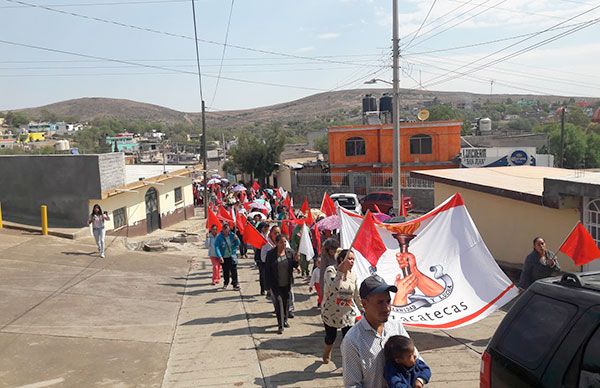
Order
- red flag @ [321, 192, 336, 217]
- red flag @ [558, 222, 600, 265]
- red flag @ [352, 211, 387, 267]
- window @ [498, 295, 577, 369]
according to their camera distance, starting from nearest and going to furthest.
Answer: window @ [498, 295, 577, 369], red flag @ [352, 211, 387, 267], red flag @ [558, 222, 600, 265], red flag @ [321, 192, 336, 217]

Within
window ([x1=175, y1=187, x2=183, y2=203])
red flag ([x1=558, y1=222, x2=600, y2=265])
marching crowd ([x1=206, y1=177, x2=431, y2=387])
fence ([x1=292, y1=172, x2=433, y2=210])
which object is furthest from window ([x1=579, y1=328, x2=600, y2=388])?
fence ([x1=292, y1=172, x2=433, y2=210])

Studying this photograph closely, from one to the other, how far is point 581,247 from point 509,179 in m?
7.59

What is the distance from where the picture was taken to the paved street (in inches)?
270

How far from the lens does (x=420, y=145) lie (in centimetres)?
4181

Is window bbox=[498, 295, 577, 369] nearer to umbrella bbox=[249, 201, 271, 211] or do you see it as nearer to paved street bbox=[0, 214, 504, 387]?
paved street bbox=[0, 214, 504, 387]

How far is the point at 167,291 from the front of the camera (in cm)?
1210

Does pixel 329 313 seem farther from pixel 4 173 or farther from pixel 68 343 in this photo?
pixel 4 173

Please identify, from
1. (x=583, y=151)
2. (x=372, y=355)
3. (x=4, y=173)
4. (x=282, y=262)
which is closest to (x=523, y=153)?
(x=583, y=151)

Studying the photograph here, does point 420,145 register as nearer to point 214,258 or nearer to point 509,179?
point 509,179

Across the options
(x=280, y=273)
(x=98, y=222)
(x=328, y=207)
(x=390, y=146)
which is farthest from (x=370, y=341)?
(x=390, y=146)

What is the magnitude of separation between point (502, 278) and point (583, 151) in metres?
48.8

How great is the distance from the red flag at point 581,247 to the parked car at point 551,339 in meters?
4.74

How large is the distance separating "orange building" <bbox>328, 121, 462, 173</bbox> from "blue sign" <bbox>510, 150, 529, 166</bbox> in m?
4.97

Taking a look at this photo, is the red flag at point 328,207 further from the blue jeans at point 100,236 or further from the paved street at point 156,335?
the blue jeans at point 100,236
